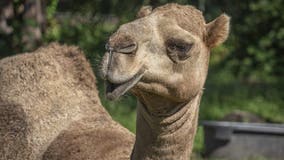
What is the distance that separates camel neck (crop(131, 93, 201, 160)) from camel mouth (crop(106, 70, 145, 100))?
401 millimetres

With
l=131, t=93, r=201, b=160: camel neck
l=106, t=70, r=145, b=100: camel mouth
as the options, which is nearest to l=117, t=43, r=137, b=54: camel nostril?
l=106, t=70, r=145, b=100: camel mouth

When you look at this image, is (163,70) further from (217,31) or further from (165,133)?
(217,31)

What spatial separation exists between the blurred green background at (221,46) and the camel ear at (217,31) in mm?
541

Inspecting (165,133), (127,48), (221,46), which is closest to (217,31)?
(165,133)

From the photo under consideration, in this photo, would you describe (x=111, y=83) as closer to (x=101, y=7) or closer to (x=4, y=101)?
(x=4, y=101)

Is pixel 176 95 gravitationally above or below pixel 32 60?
above

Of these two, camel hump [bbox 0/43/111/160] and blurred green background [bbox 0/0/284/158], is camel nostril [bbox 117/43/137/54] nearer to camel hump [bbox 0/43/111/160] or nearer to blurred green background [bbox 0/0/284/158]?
blurred green background [bbox 0/0/284/158]

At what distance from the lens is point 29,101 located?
559 cm

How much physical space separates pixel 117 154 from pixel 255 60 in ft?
36.1

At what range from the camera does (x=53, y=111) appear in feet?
18.2

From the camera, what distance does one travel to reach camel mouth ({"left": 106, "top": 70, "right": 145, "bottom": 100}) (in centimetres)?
384

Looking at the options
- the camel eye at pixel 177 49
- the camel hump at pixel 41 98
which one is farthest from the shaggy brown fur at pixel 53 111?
the camel eye at pixel 177 49

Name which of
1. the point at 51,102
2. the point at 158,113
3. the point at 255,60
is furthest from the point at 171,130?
the point at 255,60

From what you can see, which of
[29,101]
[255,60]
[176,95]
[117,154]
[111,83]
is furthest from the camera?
[255,60]
